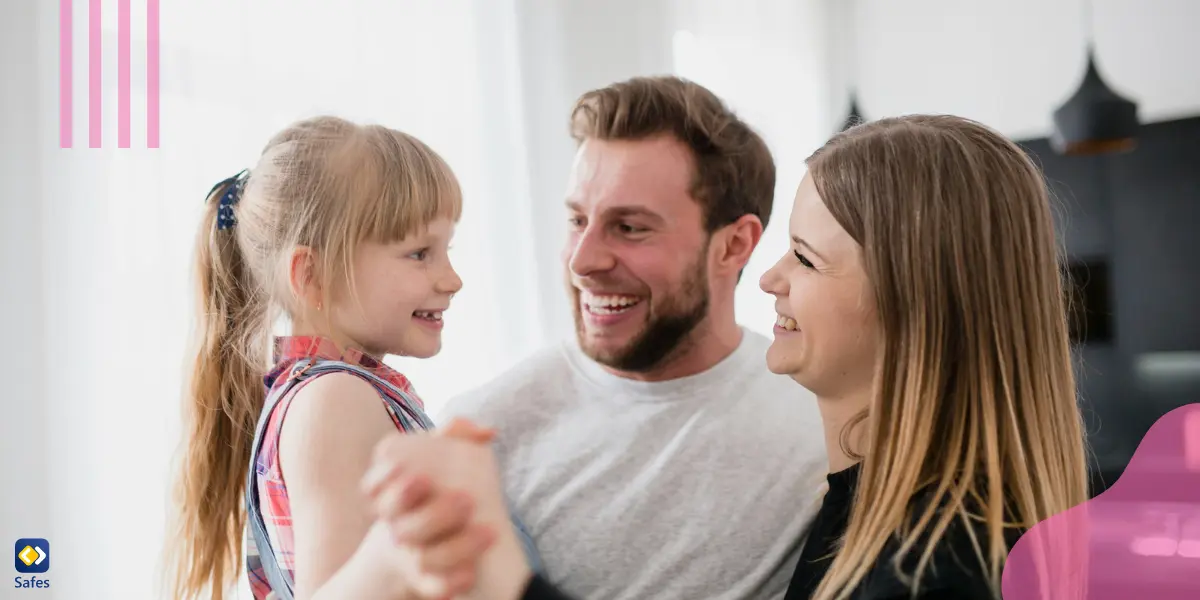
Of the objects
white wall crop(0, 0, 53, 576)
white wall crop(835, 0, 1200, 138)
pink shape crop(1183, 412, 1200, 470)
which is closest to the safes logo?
white wall crop(0, 0, 53, 576)

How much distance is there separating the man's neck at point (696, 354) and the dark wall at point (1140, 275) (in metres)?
1.77

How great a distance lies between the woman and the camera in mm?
751

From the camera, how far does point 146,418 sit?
1.32 m

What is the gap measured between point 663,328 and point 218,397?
21.6 inches

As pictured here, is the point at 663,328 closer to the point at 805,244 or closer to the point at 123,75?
the point at 805,244

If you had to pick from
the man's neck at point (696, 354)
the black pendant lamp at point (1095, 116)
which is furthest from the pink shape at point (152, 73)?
the black pendant lamp at point (1095, 116)

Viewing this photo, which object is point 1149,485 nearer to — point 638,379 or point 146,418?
point 638,379

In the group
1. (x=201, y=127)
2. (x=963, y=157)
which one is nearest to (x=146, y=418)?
(x=201, y=127)

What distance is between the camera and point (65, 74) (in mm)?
1224

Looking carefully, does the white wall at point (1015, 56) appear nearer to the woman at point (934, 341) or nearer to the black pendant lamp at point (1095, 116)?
the black pendant lamp at point (1095, 116)

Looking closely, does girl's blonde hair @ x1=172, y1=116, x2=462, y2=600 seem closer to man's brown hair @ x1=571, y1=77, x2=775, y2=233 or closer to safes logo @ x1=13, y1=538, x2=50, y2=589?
safes logo @ x1=13, y1=538, x2=50, y2=589

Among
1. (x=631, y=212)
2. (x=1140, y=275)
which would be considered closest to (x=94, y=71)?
(x=631, y=212)

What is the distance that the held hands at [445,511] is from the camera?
1.92 ft

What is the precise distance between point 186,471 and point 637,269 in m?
0.60
